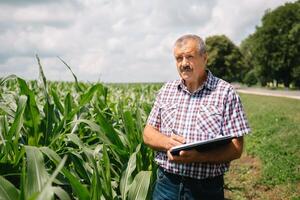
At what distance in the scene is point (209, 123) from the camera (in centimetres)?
271

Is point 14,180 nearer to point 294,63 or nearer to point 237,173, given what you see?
point 237,173

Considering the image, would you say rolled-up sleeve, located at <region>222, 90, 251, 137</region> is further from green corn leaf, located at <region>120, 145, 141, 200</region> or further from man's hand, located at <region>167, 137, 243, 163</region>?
green corn leaf, located at <region>120, 145, 141, 200</region>

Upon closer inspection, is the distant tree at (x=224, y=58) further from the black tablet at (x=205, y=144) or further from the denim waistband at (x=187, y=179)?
the black tablet at (x=205, y=144)

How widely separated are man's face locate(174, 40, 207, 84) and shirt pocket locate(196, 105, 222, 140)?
0.22 m

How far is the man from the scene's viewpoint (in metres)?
2.67

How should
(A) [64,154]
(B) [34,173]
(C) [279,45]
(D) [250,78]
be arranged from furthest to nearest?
(D) [250,78] < (C) [279,45] < (A) [64,154] < (B) [34,173]

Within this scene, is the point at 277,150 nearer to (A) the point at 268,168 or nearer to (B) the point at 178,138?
(A) the point at 268,168

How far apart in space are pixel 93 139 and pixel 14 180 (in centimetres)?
110

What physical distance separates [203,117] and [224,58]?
244ft

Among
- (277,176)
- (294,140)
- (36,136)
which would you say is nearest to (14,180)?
(36,136)

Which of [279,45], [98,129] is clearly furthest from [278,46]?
[98,129]

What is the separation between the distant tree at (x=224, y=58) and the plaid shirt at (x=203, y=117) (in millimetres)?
72326

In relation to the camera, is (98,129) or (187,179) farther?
(98,129)

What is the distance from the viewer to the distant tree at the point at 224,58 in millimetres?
75562
